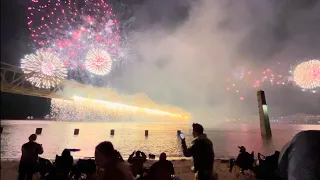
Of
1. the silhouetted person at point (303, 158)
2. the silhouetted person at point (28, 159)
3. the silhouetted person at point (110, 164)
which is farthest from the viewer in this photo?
the silhouetted person at point (28, 159)

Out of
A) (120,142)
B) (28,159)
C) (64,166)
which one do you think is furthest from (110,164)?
(120,142)

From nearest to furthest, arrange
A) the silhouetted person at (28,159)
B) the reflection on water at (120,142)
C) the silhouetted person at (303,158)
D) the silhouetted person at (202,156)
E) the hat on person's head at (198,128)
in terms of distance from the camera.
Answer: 1. the silhouetted person at (303,158)
2. the silhouetted person at (202,156)
3. the hat on person's head at (198,128)
4. the silhouetted person at (28,159)
5. the reflection on water at (120,142)

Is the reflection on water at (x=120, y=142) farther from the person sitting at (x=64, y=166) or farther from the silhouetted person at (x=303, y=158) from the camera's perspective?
the silhouetted person at (x=303, y=158)

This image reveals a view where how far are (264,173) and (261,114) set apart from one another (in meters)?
29.6

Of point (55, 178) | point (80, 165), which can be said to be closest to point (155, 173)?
point (80, 165)

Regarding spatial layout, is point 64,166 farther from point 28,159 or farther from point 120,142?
point 120,142

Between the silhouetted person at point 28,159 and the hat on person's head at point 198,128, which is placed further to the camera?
the silhouetted person at point 28,159

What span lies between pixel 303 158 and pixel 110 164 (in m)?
2.91

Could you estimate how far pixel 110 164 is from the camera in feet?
9.32

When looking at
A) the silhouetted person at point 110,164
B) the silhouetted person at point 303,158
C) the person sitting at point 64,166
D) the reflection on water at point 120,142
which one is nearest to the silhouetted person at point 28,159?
the person sitting at point 64,166

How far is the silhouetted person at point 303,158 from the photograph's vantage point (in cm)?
334

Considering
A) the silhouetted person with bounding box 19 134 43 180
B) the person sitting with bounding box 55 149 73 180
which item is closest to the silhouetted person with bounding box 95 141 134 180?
the person sitting with bounding box 55 149 73 180

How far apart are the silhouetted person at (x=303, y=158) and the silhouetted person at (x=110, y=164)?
8.25 ft

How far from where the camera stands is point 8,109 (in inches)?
6280
